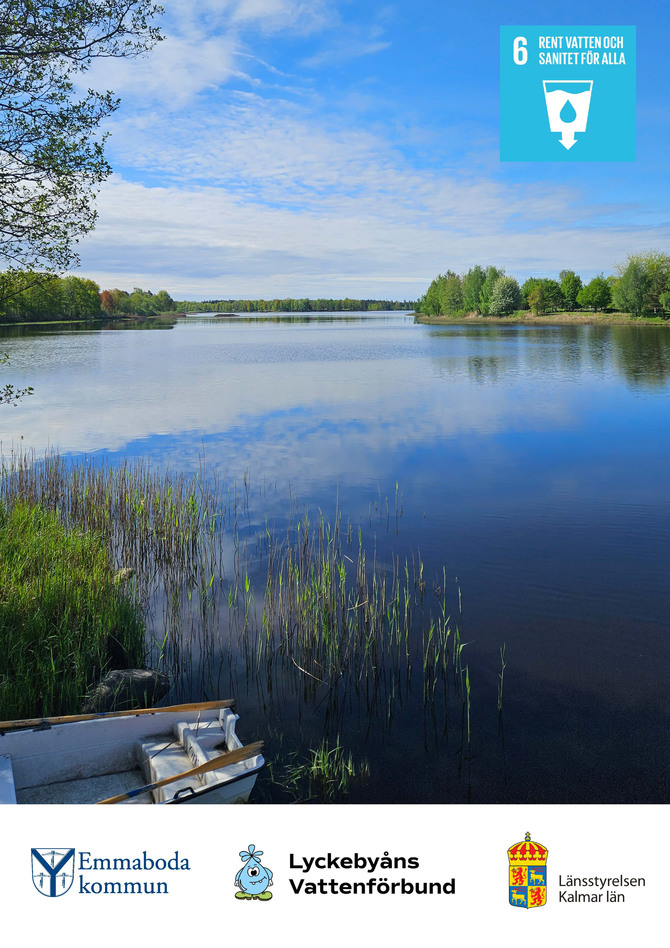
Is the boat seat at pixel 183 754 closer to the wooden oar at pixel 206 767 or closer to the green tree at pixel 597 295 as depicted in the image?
the wooden oar at pixel 206 767

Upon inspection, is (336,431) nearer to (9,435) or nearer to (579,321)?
(9,435)

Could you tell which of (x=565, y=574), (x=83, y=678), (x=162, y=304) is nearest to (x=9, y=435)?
(x=83, y=678)

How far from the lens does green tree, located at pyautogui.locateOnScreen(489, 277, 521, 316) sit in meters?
127

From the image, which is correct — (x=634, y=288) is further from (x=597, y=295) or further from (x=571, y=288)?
(x=571, y=288)

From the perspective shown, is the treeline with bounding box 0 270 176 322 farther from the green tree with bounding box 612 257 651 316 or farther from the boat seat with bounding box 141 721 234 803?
the green tree with bounding box 612 257 651 316

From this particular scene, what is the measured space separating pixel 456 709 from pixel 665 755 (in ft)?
7.25

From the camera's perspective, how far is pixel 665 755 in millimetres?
6570

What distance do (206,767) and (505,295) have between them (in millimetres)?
132780

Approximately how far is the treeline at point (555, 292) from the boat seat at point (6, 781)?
103811mm
